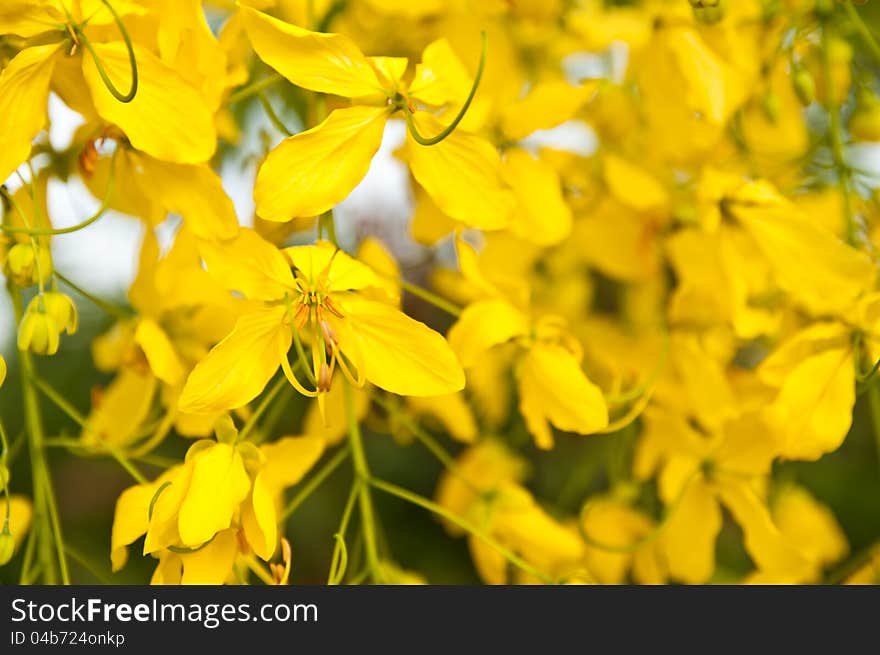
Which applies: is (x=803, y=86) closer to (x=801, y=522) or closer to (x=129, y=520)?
(x=801, y=522)

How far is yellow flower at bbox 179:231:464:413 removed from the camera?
66cm

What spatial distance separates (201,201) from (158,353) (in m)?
0.12

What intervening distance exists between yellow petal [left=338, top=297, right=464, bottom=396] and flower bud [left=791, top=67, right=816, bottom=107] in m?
0.36

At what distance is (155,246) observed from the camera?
849 millimetres

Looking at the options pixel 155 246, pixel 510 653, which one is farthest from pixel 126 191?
pixel 510 653

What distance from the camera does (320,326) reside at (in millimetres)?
675

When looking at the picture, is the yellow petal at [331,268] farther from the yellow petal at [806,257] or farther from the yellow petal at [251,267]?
the yellow petal at [806,257]

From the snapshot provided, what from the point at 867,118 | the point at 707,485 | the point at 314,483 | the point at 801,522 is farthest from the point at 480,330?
the point at 801,522

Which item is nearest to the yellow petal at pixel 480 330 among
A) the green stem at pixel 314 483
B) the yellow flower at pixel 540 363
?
the yellow flower at pixel 540 363

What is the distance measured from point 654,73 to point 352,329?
45 cm

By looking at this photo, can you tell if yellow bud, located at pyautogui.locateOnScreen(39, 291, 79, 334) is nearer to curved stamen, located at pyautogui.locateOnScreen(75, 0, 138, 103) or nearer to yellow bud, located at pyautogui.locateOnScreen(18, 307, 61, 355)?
yellow bud, located at pyautogui.locateOnScreen(18, 307, 61, 355)

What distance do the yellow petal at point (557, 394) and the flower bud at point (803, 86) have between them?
266mm

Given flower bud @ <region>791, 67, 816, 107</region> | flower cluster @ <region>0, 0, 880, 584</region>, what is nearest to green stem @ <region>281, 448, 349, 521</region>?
flower cluster @ <region>0, 0, 880, 584</region>

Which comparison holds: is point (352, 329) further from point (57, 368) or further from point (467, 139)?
point (57, 368)
